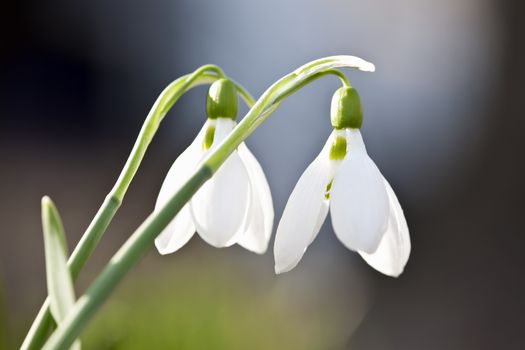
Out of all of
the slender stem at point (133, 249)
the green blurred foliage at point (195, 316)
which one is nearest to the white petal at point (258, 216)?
the slender stem at point (133, 249)

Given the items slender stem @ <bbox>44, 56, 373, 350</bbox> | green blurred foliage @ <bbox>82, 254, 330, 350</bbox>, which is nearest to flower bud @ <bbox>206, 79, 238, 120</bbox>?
slender stem @ <bbox>44, 56, 373, 350</bbox>

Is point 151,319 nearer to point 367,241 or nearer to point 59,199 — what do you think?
point 367,241

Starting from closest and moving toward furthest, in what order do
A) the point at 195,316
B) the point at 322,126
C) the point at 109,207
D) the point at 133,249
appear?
the point at 133,249
the point at 109,207
the point at 195,316
the point at 322,126

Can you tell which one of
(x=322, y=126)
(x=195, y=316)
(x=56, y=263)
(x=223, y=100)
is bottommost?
(x=195, y=316)

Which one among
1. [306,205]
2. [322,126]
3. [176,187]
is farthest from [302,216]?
[322,126]

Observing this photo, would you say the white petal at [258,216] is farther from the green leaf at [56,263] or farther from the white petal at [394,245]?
the green leaf at [56,263]

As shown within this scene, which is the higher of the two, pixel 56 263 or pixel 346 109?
pixel 346 109

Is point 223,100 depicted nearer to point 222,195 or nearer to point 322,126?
point 222,195
